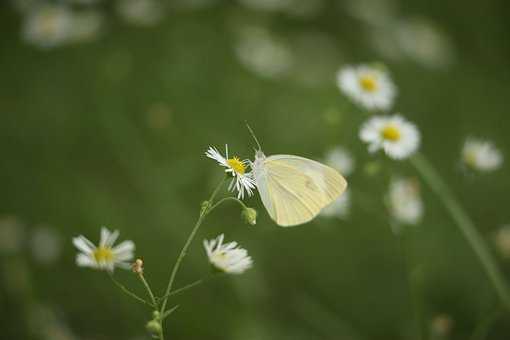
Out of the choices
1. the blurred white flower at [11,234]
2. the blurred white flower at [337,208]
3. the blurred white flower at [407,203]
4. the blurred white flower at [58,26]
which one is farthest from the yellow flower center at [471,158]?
the blurred white flower at [58,26]

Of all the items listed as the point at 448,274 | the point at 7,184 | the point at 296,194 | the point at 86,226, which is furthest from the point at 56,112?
the point at 448,274

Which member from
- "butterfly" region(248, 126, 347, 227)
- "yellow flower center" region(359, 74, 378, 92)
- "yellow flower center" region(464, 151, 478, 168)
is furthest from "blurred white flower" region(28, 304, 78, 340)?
"yellow flower center" region(464, 151, 478, 168)

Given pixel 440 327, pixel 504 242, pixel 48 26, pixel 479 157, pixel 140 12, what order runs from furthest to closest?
pixel 140 12 → pixel 48 26 → pixel 504 242 → pixel 479 157 → pixel 440 327

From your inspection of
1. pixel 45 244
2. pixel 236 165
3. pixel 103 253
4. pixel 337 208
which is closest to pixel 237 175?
pixel 236 165

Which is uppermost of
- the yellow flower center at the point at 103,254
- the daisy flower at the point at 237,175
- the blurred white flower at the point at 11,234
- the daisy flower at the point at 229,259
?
the daisy flower at the point at 237,175

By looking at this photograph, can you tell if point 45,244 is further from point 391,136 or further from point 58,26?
point 391,136

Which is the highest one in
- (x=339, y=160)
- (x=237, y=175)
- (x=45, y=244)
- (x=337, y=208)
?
(x=339, y=160)

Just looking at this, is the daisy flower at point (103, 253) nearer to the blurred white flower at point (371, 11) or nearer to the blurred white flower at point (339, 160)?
the blurred white flower at point (339, 160)
